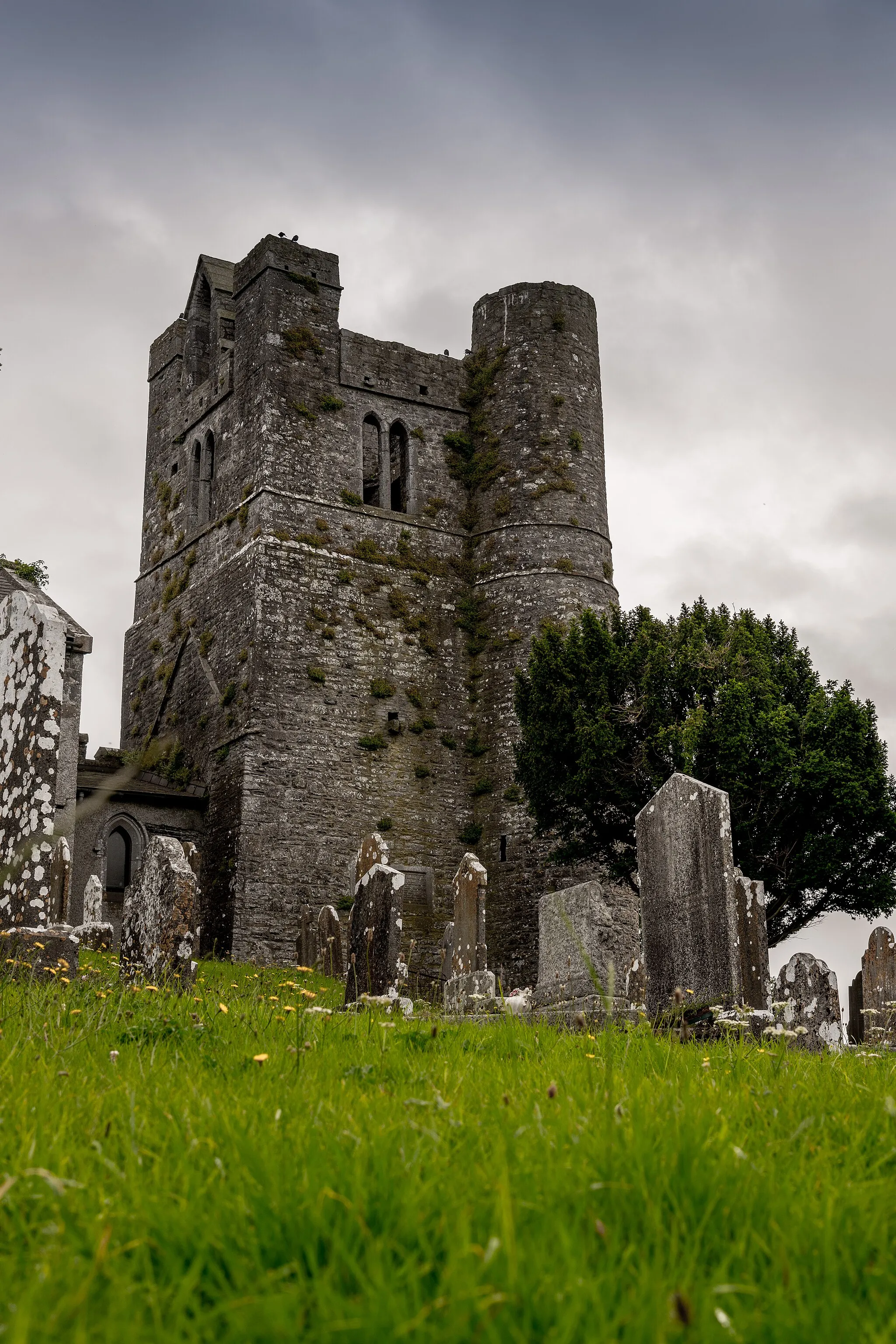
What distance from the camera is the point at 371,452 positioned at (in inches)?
1234

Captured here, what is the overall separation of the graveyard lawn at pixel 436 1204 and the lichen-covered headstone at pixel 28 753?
4.47 metres

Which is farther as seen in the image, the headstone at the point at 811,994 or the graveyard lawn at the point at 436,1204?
the headstone at the point at 811,994

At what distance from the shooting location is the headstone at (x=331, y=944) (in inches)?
796

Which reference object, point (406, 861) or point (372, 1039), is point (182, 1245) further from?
point (406, 861)

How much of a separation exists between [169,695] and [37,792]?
22.6 meters

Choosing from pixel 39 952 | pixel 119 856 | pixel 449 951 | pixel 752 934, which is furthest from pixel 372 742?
pixel 39 952

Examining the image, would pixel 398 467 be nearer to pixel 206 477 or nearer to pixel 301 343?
pixel 301 343

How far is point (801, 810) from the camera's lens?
2400cm

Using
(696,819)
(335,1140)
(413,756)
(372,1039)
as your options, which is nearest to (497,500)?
(413,756)

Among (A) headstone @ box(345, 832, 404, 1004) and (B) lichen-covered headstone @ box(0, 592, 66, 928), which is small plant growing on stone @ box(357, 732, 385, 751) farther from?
(B) lichen-covered headstone @ box(0, 592, 66, 928)

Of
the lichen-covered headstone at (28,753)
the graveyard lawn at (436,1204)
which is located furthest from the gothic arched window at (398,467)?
the graveyard lawn at (436,1204)

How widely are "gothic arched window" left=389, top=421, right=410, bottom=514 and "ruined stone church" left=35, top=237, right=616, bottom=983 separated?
6 cm

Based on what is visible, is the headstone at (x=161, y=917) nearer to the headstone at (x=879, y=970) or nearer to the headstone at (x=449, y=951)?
the headstone at (x=449, y=951)

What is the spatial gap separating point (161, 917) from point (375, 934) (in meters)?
2.01
